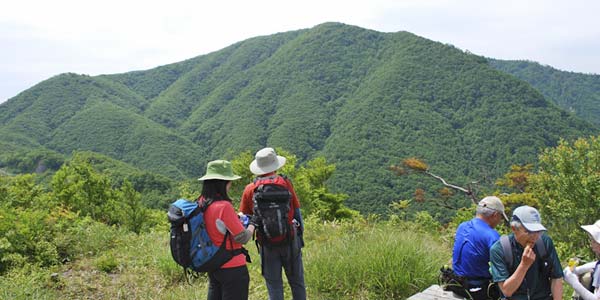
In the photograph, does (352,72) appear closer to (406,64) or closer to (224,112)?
(406,64)

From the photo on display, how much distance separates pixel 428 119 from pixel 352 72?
45.9 m

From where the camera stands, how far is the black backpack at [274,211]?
10.6 feet

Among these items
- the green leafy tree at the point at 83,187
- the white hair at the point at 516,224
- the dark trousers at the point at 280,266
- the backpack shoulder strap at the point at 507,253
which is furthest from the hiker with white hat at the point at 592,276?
the green leafy tree at the point at 83,187

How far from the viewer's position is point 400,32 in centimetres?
14400

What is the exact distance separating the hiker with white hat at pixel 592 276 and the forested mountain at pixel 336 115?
171 ft

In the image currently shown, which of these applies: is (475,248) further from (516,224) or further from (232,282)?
(232,282)

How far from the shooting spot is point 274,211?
3.25m

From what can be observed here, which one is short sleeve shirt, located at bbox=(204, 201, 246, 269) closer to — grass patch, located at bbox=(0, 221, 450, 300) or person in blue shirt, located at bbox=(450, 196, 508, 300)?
grass patch, located at bbox=(0, 221, 450, 300)

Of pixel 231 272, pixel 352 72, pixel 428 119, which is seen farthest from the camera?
pixel 352 72

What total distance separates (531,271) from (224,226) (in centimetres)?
203

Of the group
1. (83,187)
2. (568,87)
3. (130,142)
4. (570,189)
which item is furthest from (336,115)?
(568,87)

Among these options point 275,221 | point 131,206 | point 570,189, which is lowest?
point 131,206

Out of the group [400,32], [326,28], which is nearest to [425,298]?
[400,32]

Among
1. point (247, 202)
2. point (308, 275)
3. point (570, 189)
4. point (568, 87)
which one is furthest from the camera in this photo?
point (568, 87)
